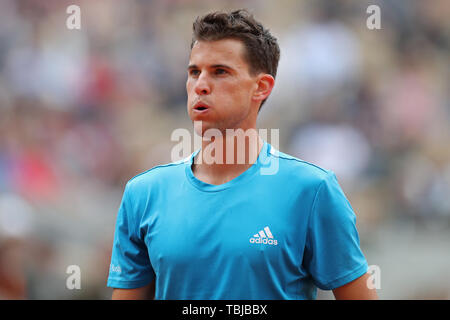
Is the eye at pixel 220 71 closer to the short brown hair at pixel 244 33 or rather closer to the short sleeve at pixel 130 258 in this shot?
the short brown hair at pixel 244 33

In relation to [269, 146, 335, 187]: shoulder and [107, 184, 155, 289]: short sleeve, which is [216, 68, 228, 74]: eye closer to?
[269, 146, 335, 187]: shoulder

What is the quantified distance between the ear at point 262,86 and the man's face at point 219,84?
0.06m

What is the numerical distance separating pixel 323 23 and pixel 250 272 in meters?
4.37

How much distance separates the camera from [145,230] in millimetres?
2088

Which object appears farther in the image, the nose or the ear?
the ear

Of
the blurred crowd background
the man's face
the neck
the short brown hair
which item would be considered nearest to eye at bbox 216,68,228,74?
the man's face

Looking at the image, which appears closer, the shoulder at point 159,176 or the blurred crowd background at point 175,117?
the shoulder at point 159,176

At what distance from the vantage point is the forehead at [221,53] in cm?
204

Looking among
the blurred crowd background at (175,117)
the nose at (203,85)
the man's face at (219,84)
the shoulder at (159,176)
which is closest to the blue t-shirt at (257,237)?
the shoulder at (159,176)

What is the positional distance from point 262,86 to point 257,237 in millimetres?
620

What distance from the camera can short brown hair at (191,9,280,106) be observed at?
2.07 metres

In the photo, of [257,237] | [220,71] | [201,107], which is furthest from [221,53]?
[257,237]

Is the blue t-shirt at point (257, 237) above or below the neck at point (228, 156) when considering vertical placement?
below
